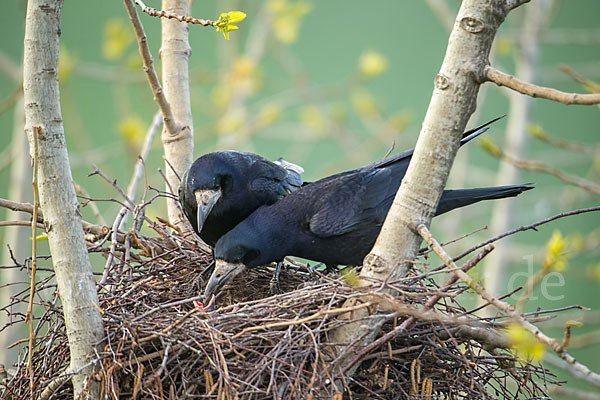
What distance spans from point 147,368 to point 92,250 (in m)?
0.83

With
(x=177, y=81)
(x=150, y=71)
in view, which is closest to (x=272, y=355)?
(x=150, y=71)

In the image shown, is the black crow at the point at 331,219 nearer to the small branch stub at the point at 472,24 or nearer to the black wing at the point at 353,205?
the black wing at the point at 353,205

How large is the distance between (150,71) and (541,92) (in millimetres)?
1854

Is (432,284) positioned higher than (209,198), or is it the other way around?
(209,198)

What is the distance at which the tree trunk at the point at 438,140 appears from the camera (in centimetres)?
206

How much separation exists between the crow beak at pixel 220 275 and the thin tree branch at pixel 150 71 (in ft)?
2.63

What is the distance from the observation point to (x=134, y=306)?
9.05 ft

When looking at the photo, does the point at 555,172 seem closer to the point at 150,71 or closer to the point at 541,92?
the point at 541,92

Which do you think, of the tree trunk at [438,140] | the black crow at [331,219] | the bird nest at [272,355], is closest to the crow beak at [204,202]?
the black crow at [331,219]

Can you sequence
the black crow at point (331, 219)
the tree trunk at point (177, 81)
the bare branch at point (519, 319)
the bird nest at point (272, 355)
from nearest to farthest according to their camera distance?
the bare branch at point (519, 319), the bird nest at point (272, 355), the black crow at point (331, 219), the tree trunk at point (177, 81)

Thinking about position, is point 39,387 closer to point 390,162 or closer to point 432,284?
point 432,284

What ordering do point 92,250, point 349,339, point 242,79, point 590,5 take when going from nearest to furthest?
point 349,339 → point 92,250 → point 242,79 → point 590,5

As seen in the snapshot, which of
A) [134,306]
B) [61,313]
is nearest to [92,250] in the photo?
[134,306]

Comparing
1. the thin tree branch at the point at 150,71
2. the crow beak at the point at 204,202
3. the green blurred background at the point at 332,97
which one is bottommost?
the crow beak at the point at 204,202
